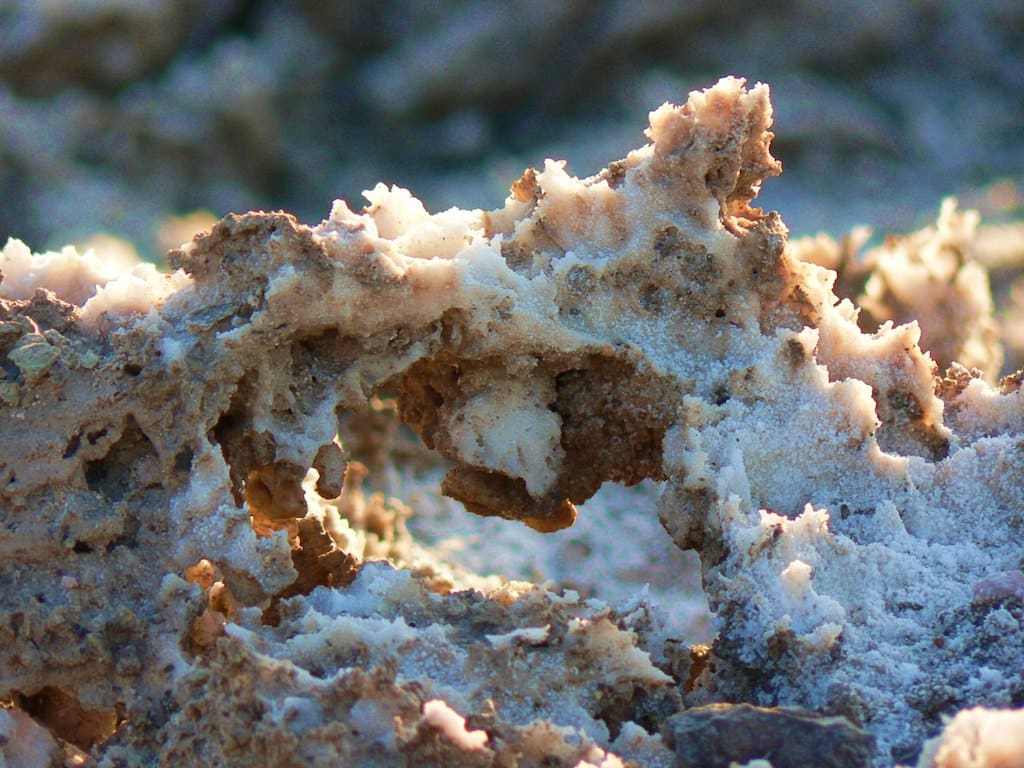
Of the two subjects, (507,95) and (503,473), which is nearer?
(503,473)

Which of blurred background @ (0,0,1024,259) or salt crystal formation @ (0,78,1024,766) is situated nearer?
salt crystal formation @ (0,78,1024,766)

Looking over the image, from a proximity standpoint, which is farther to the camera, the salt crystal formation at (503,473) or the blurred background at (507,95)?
the blurred background at (507,95)

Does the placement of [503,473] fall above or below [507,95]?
below

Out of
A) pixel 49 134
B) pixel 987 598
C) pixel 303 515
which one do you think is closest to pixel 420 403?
pixel 303 515

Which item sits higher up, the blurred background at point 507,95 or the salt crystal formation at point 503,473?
the blurred background at point 507,95
